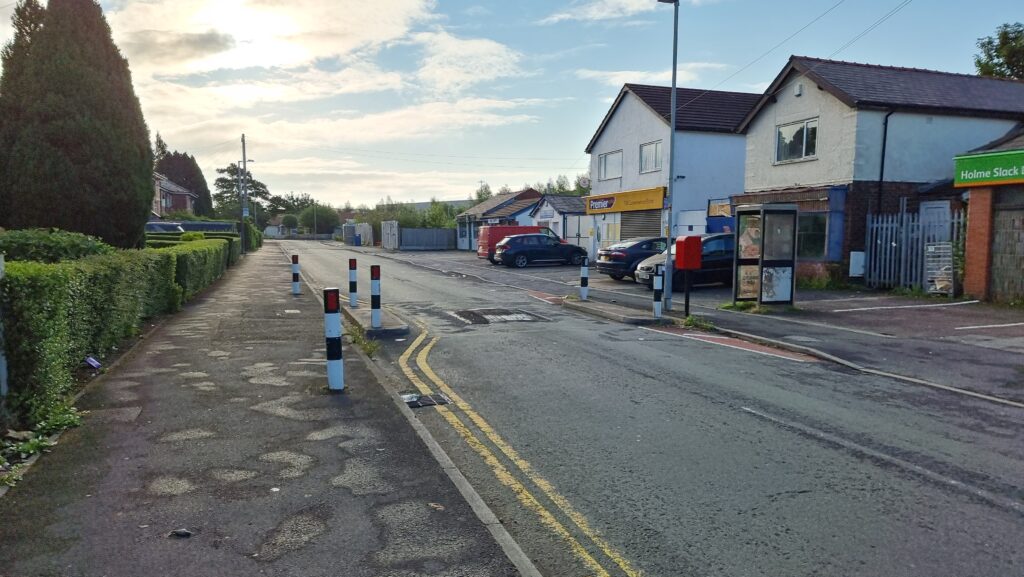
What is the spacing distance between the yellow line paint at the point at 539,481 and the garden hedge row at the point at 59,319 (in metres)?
3.64

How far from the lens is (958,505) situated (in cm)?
454

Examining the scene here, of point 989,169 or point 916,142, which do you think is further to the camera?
point 916,142

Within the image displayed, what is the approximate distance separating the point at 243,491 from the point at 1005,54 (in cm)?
4256

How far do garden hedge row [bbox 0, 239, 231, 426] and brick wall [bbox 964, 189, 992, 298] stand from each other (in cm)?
1783

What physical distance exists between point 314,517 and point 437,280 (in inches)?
785

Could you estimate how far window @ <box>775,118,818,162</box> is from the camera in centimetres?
2186

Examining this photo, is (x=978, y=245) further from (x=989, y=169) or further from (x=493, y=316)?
(x=493, y=316)

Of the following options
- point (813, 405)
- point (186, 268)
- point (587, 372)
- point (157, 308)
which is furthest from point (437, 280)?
point (813, 405)

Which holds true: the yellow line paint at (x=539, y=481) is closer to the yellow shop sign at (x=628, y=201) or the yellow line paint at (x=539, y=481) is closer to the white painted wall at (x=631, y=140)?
the yellow shop sign at (x=628, y=201)

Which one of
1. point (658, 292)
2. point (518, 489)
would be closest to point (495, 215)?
point (658, 292)

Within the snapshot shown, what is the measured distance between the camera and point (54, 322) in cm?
584

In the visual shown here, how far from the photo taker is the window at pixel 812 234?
2045cm

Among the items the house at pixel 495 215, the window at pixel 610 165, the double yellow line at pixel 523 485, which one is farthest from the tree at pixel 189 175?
the double yellow line at pixel 523 485

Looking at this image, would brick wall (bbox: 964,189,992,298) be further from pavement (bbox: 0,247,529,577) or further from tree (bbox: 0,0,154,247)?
tree (bbox: 0,0,154,247)
